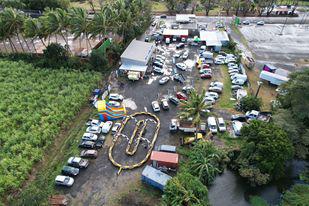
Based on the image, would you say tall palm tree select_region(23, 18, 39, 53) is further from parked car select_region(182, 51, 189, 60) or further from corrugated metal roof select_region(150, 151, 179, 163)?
corrugated metal roof select_region(150, 151, 179, 163)

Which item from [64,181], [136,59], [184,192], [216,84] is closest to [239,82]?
[216,84]

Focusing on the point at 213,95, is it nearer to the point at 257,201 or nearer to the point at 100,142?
the point at 257,201

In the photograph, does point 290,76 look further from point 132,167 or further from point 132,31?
point 132,31

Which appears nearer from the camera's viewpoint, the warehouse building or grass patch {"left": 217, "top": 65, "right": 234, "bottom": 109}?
grass patch {"left": 217, "top": 65, "right": 234, "bottom": 109}

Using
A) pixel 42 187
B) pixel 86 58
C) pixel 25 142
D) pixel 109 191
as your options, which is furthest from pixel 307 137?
pixel 86 58

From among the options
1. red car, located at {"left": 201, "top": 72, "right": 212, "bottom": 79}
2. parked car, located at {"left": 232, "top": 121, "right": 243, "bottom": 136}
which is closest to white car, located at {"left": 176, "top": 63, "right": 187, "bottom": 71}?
red car, located at {"left": 201, "top": 72, "right": 212, "bottom": 79}

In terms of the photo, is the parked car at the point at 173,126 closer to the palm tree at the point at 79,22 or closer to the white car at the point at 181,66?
the white car at the point at 181,66

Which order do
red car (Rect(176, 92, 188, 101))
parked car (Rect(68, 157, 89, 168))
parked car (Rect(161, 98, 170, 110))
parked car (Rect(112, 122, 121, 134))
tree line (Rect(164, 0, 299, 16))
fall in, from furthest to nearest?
1. tree line (Rect(164, 0, 299, 16))
2. red car (Rect(176, 92, 188, 101))
3. parked car (Rect(161, 98, 170, 110))
4. parked car (Rect(112, 122, 121, 134))
5. parked car (Rect(68, 157, 89, 168))
